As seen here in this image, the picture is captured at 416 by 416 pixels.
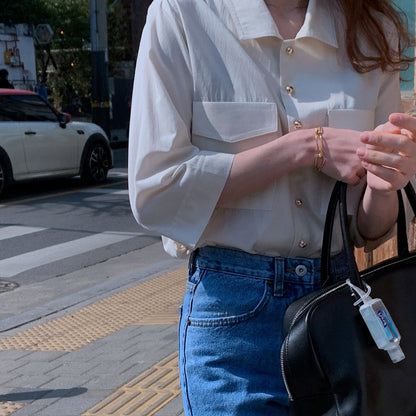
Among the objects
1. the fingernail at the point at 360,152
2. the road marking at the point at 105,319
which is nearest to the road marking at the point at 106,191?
the road marking at the point at 105,319

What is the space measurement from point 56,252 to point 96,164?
5.84 metres

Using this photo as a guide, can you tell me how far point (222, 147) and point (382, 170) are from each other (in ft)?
1.07

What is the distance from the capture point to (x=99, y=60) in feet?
71.1

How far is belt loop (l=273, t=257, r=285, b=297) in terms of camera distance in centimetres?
162

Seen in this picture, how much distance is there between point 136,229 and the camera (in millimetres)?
10023

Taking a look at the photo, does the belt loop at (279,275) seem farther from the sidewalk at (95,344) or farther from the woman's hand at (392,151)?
the sidewalk at (95,344)

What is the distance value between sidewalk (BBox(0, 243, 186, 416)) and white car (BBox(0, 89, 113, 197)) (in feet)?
16.4

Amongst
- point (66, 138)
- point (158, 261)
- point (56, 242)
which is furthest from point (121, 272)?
point (66, 138)

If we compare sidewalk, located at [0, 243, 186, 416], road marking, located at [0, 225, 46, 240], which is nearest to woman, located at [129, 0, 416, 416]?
sidewalk, located at [0, 243, 186, 416]

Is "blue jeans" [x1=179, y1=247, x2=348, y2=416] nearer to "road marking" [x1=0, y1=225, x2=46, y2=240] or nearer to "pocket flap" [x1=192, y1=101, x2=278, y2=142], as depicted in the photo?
"pocket flap" [x1=192, y1=101, x2=278, y2=142]

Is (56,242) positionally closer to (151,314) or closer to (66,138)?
(151,314)

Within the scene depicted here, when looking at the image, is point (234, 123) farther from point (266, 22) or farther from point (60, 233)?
point (60, 233)

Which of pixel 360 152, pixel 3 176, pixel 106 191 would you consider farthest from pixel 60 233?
pixel 360 152

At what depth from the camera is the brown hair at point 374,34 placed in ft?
5.57
